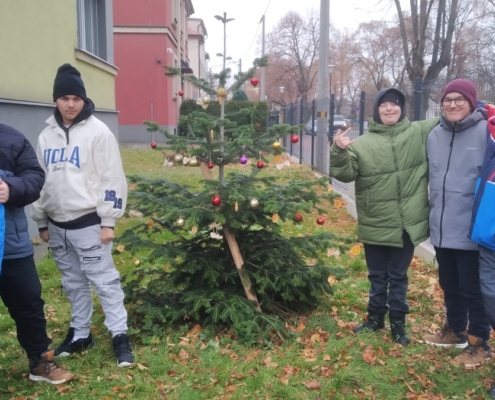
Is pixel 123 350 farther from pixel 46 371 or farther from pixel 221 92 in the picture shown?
pixel 221 92

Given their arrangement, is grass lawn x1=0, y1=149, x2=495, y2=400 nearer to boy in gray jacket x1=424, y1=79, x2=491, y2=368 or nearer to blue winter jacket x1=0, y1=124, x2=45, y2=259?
boy in gray jacket x1=424, y1=79, x2=491, y2=368

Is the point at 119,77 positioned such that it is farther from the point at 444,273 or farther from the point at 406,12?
the point at 444,273

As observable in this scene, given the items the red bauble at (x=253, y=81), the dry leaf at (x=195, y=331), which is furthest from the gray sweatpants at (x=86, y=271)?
the red bauble at (x=253, y=81)

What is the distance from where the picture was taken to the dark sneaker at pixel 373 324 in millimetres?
4129

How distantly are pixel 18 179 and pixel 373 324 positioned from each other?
2.70 meters

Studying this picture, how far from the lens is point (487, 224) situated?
3.09 metres

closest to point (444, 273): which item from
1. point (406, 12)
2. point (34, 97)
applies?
point (34, 97)

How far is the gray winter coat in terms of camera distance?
3416 mm

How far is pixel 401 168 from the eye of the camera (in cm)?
367

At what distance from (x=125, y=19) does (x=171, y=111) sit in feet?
13.3

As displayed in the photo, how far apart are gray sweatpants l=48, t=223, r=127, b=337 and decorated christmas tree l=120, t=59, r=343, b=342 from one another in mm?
403

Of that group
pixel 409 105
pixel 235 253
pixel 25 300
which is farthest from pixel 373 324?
pixel 409 105

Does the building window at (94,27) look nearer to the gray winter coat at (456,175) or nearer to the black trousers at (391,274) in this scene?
the black trousers at (391,274)

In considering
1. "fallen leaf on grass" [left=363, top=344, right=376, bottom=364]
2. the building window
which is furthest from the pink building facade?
"fallen leaf on grass" [left=363, top=344, right=376, bottom=364]
